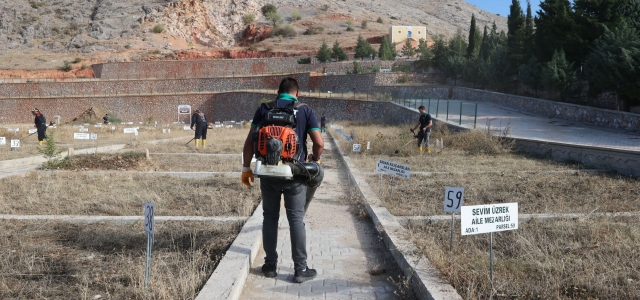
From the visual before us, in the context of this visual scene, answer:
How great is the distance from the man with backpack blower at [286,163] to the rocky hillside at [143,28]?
69.3 meters

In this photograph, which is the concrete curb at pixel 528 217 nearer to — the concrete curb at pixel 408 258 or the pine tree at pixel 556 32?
the concrete curb at pixel 408 258

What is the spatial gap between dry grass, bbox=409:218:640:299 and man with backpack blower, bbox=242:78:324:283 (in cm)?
131

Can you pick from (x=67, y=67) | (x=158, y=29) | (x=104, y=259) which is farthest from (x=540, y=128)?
(x=158, y=29)

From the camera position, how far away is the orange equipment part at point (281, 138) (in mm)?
5129

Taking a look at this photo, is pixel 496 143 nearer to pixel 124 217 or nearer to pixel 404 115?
pixel 124 217

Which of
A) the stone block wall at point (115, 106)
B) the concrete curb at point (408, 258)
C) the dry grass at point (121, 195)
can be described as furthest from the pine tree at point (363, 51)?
the concrete curb at point (408, 258)

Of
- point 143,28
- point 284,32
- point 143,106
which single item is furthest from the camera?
point 284,32

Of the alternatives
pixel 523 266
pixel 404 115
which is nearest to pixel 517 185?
pixel 523 266

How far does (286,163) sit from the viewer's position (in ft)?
17.2

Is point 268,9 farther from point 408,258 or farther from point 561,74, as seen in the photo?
point 408,258

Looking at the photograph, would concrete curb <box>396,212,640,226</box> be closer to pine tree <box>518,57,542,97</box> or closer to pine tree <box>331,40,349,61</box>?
pine tree <box>518,57,542,97</box>

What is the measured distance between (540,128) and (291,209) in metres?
21.5

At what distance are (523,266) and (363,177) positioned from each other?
6.64 metres

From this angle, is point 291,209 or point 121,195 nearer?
point 291,209
